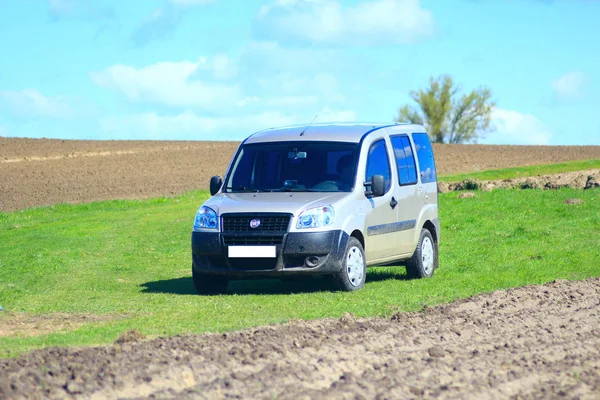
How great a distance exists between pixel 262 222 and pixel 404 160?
9.86 feet

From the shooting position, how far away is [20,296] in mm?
14430

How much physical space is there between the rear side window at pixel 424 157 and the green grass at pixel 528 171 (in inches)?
1020

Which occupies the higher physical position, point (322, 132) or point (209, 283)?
point (322, 132)

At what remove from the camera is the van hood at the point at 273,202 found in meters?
13.1

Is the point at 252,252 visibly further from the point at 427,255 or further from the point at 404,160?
the point at 427,255

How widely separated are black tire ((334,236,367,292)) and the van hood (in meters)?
0.67

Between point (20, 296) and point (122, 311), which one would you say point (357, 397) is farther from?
point (20, 296)

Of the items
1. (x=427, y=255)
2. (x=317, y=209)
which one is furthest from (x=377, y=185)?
(x=427, y=255)

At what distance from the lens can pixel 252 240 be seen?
43.2ft

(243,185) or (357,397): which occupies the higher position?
(243,185)

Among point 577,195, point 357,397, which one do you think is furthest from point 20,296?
point 577,195

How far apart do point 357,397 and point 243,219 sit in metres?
6.33

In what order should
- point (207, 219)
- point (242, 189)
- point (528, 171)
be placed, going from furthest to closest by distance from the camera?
point (528, 171), point (242, 189), point (207, 219)

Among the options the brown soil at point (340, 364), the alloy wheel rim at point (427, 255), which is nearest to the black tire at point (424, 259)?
the alloy wheel rim at point (427, 255)
